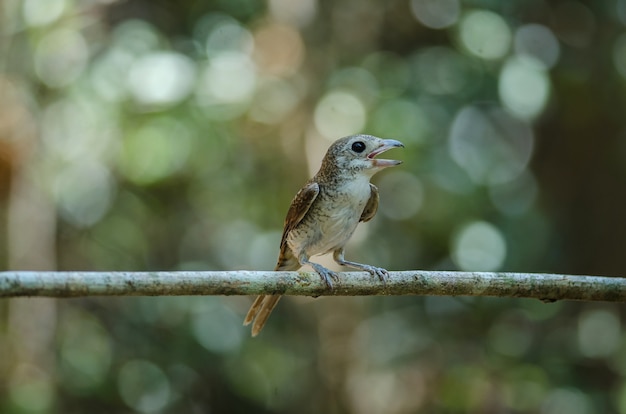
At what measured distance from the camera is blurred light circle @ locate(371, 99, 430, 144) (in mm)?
5621

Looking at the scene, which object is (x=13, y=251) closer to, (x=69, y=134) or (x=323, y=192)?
(x=69, y=134)

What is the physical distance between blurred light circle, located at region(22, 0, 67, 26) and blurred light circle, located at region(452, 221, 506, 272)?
3.31 meters

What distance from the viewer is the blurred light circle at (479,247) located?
5.42m

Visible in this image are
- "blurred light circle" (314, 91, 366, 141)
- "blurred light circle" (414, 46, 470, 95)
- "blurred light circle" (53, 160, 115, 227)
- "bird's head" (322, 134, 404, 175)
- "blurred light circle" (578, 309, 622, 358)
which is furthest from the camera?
"blurred light circle" (53, 160, 115, 227)

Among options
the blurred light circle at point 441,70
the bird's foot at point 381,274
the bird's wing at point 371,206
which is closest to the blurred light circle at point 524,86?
the blurred light circle at point 441,70

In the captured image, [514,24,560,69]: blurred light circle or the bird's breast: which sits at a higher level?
[514,24,560,69]: blurred light circle

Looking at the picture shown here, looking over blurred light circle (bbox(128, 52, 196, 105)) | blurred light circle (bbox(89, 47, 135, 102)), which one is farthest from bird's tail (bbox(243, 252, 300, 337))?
blurred light circle (bbox(89, 47, 135, 102))

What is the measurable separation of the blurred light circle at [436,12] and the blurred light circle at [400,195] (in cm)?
126

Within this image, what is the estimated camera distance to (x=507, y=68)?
5777 millimetres

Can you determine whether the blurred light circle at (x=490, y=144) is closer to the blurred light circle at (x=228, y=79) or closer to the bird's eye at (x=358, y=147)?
the blurred light circle at (x=228, y=79)

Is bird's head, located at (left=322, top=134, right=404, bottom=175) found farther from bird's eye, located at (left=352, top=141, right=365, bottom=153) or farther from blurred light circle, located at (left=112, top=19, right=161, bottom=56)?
blurred light circle, located at (left=112, top=19, right=161, bottom=56)

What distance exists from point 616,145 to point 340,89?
85.9 inches

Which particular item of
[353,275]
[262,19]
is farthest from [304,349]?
[353,275]

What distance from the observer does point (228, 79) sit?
19.9ft
